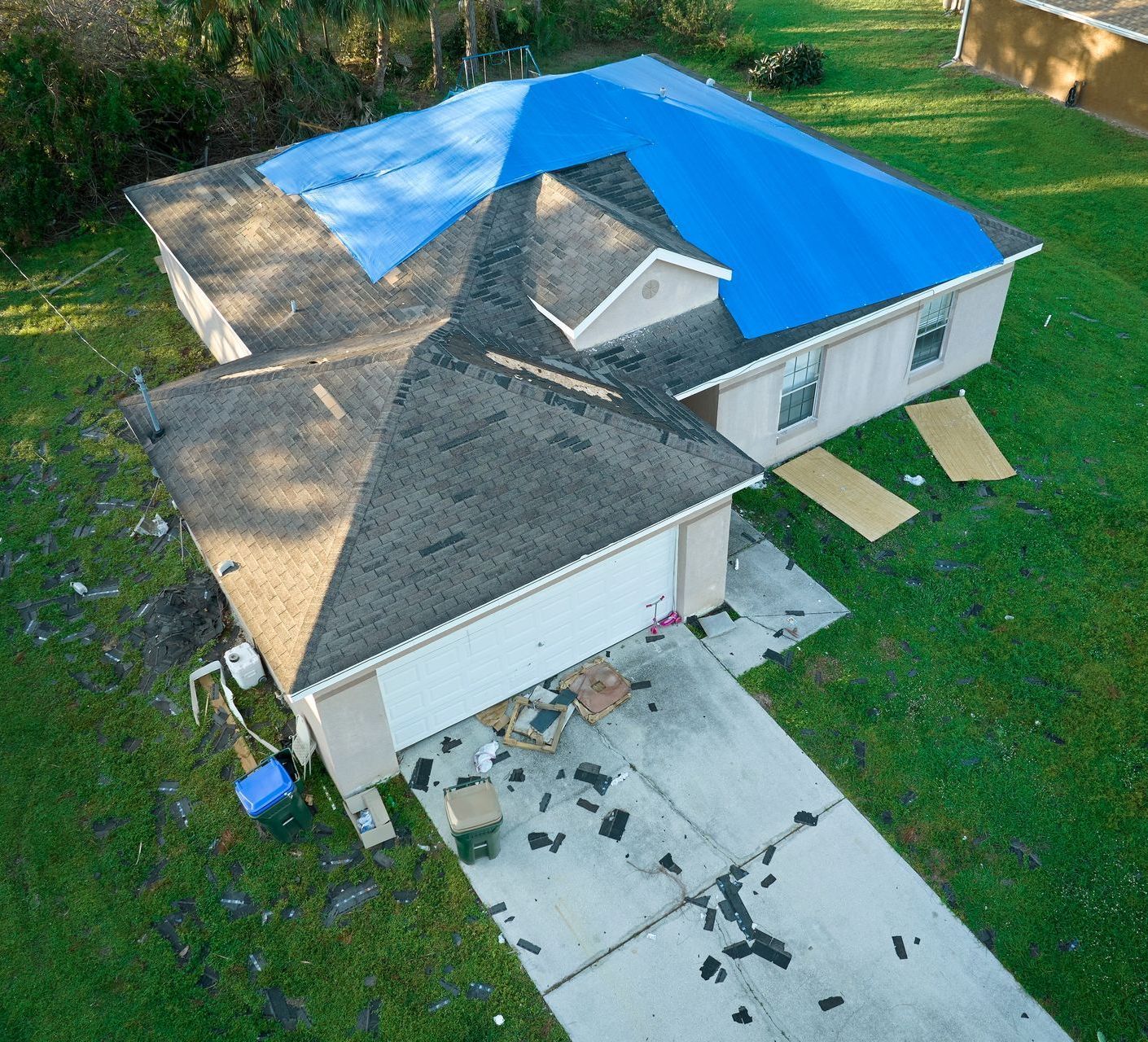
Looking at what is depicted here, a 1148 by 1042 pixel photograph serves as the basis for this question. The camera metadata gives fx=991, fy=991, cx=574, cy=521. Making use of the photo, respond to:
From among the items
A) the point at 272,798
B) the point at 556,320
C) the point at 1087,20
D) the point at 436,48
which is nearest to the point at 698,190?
the point at 556,320

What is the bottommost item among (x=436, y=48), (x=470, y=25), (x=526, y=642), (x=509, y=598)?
(x=526, y=642)

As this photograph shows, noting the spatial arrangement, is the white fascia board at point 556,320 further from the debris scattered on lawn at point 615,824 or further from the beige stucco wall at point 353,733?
the debris scattered on lawn at point 615,824

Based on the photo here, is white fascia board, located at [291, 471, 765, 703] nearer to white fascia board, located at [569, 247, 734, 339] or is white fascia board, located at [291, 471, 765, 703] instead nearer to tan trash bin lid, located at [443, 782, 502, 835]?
tan trash bin lid, located at [443, 782, 502, 835]

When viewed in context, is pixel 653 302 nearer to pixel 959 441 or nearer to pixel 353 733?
pixel 959 441

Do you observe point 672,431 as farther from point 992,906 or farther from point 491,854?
point 992,906

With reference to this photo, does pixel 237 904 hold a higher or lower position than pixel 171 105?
lower

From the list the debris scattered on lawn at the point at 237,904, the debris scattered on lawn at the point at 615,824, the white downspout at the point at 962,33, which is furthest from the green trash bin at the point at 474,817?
the white downspout at the point at 962,33
